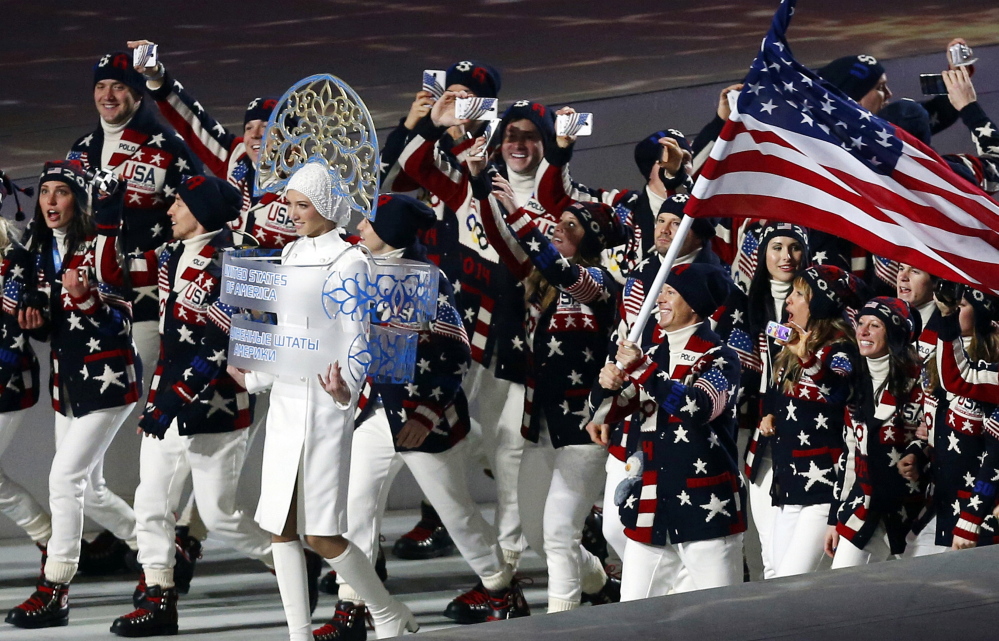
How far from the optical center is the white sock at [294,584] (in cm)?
568

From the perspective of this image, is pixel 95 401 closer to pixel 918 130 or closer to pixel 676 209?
pixel 676 209

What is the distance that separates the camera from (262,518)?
18.6 feet

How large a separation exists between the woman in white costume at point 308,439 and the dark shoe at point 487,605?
115 centimetres

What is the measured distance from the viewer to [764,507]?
264 inches

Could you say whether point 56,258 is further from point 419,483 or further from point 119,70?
point 419,483

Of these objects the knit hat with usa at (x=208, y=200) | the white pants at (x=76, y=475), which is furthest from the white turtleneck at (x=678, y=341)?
the white pants at (x=76, y=475)

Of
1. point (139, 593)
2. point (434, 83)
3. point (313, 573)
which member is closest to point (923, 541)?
point (313, 573)

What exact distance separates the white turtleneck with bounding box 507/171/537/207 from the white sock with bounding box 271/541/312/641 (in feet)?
6.78

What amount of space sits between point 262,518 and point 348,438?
385 mm

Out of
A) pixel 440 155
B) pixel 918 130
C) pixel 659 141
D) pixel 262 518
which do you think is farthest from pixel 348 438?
pixel 918 130

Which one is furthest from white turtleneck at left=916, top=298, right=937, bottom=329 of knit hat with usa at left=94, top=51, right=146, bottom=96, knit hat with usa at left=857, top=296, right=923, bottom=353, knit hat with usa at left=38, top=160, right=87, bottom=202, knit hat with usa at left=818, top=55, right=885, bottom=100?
knit hat with usa at left=94, top=51, right=146, bottom=96

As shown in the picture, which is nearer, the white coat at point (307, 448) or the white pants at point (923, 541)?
the white coat at point (307, 448)

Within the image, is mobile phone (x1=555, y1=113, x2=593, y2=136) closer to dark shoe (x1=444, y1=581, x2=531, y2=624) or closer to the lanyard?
dark shoe (x1=444, y1=581, x2=531, y2=624)

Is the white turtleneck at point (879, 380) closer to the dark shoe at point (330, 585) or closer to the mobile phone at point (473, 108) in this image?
the mobile phone at point (473, 108)
